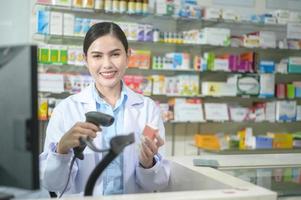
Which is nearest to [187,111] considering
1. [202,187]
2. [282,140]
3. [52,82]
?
[282,140]

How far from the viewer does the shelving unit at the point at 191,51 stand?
4.23 meters

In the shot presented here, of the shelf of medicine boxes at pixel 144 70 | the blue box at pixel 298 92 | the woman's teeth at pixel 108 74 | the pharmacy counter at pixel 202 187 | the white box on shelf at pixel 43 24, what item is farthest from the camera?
the blue box at pixel 298 92

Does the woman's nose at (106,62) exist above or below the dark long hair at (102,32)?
below

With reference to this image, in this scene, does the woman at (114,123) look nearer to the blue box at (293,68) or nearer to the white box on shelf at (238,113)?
the white box on shelf at (238,113)

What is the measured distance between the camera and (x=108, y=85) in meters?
1.83

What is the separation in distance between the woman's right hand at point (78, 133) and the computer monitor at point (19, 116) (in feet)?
1.18

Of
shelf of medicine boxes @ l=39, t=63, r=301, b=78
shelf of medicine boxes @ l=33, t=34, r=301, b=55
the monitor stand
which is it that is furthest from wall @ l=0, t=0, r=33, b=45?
the monitor stand

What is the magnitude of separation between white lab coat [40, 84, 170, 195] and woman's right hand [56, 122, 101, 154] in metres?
0.32

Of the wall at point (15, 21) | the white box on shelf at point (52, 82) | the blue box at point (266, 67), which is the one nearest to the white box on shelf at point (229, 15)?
the blue box at point (266, 67)

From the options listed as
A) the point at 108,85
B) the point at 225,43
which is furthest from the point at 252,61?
the point at 108,85

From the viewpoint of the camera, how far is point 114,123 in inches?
71.5

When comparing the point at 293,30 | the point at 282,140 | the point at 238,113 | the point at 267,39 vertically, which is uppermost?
the point at 293,30

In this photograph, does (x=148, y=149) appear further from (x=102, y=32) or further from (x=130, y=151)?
(x=102, y=32)

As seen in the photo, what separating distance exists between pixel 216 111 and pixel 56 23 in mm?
2032
